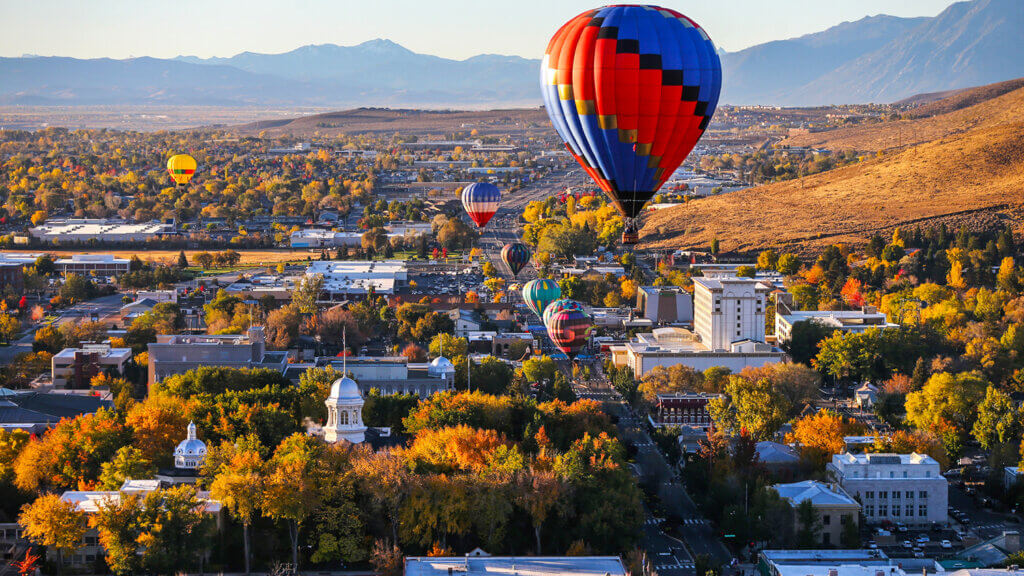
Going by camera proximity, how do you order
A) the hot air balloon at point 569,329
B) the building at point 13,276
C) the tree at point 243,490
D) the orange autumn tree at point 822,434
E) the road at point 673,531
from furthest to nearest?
1. the building at point 13,276
2. the hot air balloon at point 569,329
3. the orange autumn tree at point 822,434
4. the road at point 673,531
5. the tree at point 243,490

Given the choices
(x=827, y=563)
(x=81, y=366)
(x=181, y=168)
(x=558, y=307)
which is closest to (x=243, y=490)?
(x=827, y=563)

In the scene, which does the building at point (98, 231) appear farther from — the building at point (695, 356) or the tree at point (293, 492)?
the tree at point (293, 492)

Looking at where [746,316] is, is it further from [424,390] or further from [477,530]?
[477,530]

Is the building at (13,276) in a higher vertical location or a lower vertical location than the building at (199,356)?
lower

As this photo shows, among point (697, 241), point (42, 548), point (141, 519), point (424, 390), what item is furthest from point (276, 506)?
point (697, 241)

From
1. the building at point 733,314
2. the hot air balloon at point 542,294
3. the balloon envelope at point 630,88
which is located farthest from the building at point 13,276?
the balloon envelope at point 630,88

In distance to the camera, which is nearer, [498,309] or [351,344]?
[351,344]

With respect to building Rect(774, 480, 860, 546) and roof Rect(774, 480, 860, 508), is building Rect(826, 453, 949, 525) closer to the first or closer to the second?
roof Rect(774, 480, 860, 508)
